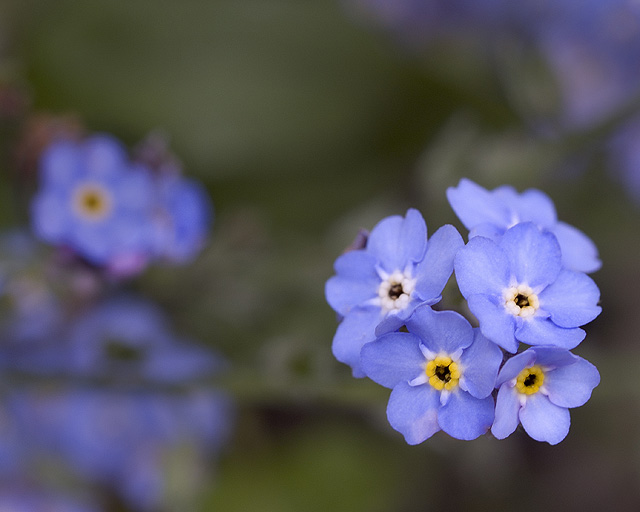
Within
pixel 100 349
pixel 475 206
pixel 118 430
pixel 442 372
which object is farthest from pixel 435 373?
pixel 118 430

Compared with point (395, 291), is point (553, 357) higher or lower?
lower

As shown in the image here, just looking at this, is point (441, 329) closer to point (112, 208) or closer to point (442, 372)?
point (442, 372)

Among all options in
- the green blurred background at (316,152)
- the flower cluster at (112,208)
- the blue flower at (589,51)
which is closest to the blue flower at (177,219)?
the flower cluster at (112,208)

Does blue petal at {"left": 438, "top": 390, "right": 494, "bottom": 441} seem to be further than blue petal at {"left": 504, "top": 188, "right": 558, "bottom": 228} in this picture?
No

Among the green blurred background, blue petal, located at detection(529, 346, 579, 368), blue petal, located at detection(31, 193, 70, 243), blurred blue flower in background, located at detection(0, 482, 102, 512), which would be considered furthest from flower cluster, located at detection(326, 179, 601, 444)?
blurred blue flower in background, located at detection(0, 482, 102, 512)

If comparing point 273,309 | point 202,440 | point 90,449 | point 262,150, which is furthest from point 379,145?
point 90,449

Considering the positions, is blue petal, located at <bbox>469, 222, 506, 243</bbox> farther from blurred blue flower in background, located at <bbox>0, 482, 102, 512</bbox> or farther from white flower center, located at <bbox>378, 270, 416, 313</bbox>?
blurred blue flower in background, located at <bbox>0, 482, 102, 512</bbox>
